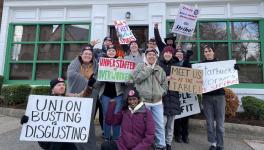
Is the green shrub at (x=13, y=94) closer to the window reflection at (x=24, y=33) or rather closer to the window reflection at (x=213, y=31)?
the window reflection at (x=24, y=33)

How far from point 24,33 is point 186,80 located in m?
7.42

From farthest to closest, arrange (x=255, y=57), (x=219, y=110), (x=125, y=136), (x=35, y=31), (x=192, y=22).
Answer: (x=35, y=31), (x=255, y=57), (x=192, y=22), (x=219, y=110), (x=125, y=136)

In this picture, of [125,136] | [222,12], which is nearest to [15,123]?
[125,136]

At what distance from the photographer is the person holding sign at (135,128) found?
4.24 meters

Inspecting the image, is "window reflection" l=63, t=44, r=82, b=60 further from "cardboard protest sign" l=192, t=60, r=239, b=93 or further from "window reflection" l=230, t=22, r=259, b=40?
"window reflection" l=230, t=22, r=259, b=40

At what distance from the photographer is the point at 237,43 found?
9.24m

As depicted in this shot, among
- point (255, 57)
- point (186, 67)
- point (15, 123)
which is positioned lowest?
point (15, 123)

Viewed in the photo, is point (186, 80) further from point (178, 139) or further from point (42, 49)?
point (42, 49)

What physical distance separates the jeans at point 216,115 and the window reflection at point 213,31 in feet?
14.5

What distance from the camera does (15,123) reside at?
23.7 feet

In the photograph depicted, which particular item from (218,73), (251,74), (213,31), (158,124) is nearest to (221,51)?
(213,31)

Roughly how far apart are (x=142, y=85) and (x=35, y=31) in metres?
6.97

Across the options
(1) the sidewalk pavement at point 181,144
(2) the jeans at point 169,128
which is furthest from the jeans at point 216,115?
(2) the jeans at point 169,128

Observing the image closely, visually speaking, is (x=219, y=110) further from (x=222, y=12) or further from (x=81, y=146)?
(x=222, y=12)
